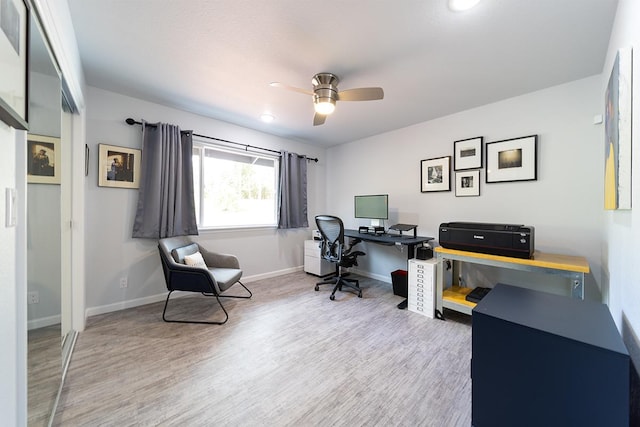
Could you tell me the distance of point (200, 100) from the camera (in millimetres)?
2764

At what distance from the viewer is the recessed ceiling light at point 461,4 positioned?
1382 millimetres

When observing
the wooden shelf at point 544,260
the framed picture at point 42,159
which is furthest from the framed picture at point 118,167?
the wooden shelf at point 544,260

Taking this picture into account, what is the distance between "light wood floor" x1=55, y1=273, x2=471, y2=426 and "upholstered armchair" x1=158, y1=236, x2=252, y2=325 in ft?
1.14

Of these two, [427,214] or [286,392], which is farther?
[427,214]

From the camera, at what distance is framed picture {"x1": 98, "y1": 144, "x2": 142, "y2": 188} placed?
8.46ft

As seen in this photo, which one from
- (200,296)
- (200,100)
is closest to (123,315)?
(200,296)

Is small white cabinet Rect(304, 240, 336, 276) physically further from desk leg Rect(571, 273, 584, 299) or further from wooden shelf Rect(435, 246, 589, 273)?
desk leg Rect(571, 273, 584, 299)

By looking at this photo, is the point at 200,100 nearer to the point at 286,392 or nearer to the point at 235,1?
the point at 235,1

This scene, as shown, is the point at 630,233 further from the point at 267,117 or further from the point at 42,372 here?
the point at 267,117

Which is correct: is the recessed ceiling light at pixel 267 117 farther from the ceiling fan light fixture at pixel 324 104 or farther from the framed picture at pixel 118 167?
the framed picture at pixel 118 167

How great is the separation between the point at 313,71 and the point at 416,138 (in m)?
1.98

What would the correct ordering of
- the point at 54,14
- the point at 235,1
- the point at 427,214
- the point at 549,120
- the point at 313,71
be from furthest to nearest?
the point at 427,214 → the point at 549,120 → the point at 313,71 → the point at 235,1 → the point at 54,14

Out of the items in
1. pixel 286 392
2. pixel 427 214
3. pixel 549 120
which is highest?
pixel 549 120

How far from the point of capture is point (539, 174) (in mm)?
2486
